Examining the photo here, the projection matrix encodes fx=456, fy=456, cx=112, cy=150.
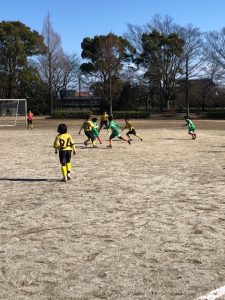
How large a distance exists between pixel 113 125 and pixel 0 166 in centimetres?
677

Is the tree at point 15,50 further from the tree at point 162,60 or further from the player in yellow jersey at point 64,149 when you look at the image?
the player in yellow jersey at point 64,149

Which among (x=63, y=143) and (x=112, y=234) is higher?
(x=63, y=143)

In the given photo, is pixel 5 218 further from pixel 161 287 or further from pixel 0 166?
pixel 0 166

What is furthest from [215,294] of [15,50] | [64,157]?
[15,50]

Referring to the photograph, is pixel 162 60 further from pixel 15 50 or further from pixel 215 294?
pixel 215 294

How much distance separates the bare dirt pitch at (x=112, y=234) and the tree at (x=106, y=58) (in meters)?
47.9

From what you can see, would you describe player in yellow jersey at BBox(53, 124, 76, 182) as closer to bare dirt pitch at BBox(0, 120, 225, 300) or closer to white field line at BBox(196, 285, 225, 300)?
bare dirt pitch at BBox(0, 120, 225, 300)

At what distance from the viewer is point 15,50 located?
55.1 m

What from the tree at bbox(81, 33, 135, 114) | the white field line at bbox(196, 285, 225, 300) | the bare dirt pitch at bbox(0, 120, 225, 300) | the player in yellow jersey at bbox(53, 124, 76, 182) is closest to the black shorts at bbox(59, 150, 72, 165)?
the player in yellow jersey at bbox(53, 124, 76, 182)

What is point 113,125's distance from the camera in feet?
59.1

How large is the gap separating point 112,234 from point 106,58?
177 feet

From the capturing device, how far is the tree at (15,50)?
55.1 meters

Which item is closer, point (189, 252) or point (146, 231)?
point (189, 252)

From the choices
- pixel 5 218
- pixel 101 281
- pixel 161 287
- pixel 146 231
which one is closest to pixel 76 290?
pixel 101 281
